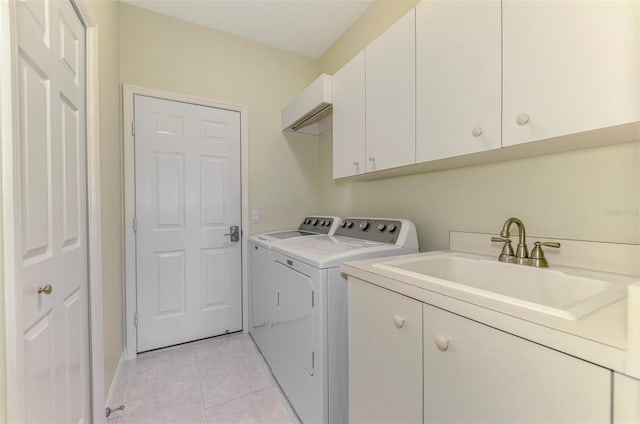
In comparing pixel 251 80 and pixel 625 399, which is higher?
pixel 251 80

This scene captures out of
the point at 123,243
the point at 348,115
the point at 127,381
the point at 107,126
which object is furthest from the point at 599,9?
the point at 127,381

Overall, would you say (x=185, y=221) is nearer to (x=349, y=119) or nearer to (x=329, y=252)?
(x=329, y=252)

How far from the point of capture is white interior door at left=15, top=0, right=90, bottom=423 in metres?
0.78

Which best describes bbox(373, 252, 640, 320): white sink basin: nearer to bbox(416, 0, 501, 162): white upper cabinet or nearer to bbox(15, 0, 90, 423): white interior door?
bbox(416, 0, 501, 162): white upper cabinet

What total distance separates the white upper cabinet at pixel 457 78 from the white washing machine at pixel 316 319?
0.58m

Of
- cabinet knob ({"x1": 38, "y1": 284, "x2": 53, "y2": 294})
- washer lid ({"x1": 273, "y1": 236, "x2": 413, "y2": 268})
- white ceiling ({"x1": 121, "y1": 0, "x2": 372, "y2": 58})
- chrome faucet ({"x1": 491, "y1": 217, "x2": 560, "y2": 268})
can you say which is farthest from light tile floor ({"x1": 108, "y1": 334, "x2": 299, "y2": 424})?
white ceiling ({"x1": 121, "y1": 0, "x2": 372, "y2": 58})

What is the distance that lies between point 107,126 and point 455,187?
213 centimetres

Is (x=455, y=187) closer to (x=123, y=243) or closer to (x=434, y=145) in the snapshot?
(x=434, y=145)

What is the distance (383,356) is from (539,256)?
0.72m

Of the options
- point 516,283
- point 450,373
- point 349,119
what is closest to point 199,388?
point 450,373

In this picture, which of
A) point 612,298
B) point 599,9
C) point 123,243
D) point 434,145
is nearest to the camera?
point 612,298

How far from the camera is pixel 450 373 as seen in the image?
753 mm

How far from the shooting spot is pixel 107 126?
165 cm

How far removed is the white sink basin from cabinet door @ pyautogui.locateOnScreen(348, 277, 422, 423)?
12cm
